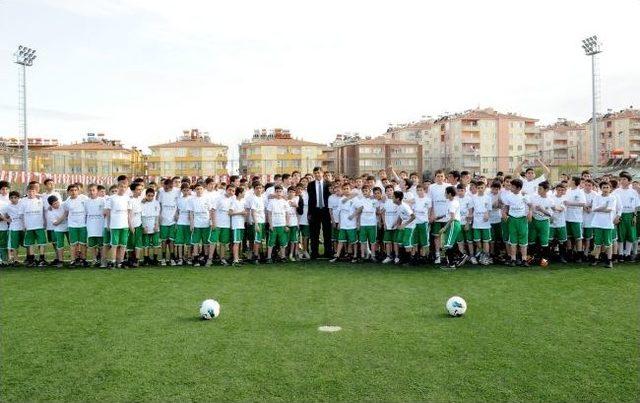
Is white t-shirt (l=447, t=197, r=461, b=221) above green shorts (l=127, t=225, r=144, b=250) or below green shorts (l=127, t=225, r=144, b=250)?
above

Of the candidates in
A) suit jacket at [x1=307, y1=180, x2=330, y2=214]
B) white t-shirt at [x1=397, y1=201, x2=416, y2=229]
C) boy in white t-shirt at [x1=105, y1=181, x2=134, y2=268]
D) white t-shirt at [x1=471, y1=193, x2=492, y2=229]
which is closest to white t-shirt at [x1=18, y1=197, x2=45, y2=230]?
boy in white t-shirt at [x1=105, y1=181, x2=134, y2=268]

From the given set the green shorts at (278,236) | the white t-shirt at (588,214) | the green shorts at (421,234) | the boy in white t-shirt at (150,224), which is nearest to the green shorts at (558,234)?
the white t-shirt at (588,214)

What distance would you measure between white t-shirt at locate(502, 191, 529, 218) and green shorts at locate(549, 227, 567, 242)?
1.06 m

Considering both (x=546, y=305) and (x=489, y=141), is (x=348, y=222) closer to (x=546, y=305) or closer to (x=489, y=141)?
(x=546, y=305)

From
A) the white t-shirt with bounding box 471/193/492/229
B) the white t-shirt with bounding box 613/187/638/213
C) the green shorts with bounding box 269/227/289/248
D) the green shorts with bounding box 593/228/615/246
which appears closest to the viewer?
the green shorts with bounding box 593/228/615/246

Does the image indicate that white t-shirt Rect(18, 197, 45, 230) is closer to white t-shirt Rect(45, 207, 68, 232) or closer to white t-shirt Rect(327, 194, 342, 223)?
white t-shirt Rect(45, 207, 68, 232)

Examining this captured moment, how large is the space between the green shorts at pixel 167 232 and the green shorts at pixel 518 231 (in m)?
7.31

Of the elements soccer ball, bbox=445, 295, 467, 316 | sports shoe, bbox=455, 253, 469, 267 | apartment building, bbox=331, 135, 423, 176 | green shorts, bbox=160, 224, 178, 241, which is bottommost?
soccer ball, bbox=445, 295, 467, 316

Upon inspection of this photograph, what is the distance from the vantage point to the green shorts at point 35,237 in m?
12.0

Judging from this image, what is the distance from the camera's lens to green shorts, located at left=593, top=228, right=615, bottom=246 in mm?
11047

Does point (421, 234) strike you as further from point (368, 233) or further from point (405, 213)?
point (368, 233)

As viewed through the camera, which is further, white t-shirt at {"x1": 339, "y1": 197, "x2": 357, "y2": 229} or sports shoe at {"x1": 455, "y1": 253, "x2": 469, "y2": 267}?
white t-shirt at {"x1": 339, "y1": 197, "x2": 357, "y2": 229}

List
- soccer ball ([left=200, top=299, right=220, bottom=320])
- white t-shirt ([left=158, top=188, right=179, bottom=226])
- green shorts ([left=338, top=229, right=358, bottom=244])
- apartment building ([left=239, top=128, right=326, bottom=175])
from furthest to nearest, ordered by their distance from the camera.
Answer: apartment building ([left=239, top=128, right=326, bottom=175]), green shorts ([left=338, top=229, right=358, bottom=244]), white t-shirt ([left=158, top=188, right=179, bottom=226]), soccer ball ([left=200, top=299, right=220, bottom=320])

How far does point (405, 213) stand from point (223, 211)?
13.1ft
